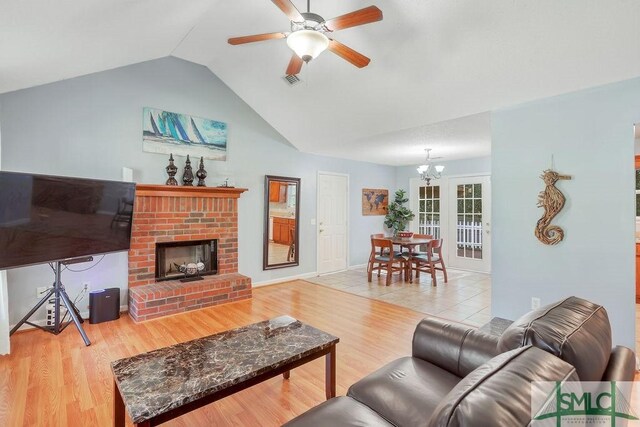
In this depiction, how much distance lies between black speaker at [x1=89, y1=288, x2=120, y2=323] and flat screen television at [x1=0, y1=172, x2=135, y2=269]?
→ 22.4 inches

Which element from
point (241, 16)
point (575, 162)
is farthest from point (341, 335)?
point (241, 16)

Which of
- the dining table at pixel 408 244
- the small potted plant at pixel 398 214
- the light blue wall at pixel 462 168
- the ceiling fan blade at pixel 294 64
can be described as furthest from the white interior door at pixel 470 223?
the ceiling fan blade at pixel 294 64

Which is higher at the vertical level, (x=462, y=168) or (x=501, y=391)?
(x=462, y=168)

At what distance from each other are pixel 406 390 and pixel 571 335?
2.37 feet

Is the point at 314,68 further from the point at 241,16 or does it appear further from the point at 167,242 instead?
the point at 167,242

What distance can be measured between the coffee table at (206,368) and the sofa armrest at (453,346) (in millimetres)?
581

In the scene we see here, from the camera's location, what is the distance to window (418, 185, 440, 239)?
6977 millimetres

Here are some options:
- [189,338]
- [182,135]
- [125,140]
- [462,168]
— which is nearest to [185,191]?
[182,135]

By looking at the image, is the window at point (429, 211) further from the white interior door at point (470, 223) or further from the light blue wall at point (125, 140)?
the light blue wall at point (125, 140)

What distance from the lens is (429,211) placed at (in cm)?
713

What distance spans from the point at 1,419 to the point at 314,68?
3824mm

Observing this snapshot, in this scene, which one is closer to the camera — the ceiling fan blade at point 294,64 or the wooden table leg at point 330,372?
the wooden table leg at point 330,372

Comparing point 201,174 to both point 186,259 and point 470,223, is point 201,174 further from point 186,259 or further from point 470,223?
point 470,223

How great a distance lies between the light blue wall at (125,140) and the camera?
3.23 meters
